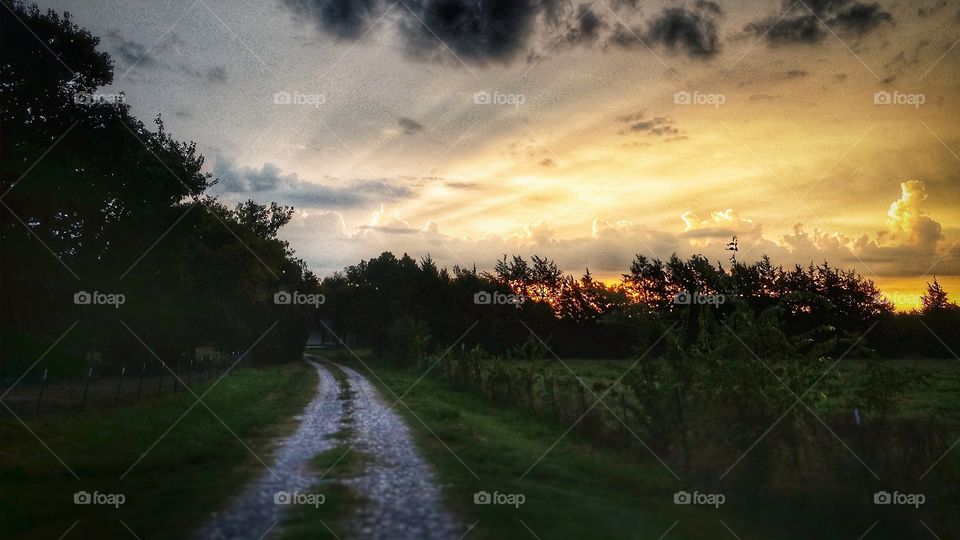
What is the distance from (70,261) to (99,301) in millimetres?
2426

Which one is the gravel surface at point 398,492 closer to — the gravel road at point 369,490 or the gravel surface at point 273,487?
the gravel road at point 369,490

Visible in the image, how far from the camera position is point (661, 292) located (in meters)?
66.1

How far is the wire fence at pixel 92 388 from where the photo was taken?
2241cm

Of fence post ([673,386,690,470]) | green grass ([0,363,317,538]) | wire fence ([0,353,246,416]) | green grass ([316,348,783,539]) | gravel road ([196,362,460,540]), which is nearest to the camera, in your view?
gravel road ([196,362,460,540])

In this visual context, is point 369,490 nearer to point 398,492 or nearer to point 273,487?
point 398,492

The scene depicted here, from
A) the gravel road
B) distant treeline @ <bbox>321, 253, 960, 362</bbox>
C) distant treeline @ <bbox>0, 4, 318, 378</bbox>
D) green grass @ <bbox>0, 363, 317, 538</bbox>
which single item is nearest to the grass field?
the gravel road

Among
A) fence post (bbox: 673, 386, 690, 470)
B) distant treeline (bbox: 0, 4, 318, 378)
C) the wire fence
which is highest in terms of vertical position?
distant treeline (bbox: 0, 4, 318, 378)

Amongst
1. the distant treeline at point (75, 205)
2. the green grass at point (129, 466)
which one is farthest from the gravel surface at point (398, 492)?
the distant treeline at point (75, 205)

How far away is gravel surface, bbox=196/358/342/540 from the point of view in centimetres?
811

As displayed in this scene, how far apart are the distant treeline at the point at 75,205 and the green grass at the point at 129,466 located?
10.2m

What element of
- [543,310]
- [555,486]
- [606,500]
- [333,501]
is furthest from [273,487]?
[543,310]

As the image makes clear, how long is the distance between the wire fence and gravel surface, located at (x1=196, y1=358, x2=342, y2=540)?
842cm

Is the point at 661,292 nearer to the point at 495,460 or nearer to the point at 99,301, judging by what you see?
the point at 99,301

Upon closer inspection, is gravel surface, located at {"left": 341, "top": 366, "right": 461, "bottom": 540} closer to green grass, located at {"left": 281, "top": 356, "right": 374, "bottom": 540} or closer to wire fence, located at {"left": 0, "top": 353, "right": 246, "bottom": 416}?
green grass, located at {"left": 281, "top": 356, "right": 374, "bottom": 540}
